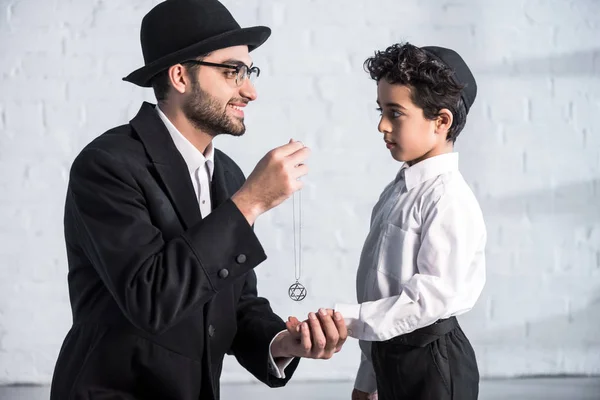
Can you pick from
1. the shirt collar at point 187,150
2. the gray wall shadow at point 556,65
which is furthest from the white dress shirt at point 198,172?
the gray wall shadow at point 556,65

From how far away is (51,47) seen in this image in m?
3.18

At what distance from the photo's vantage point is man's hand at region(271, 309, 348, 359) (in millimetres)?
1444

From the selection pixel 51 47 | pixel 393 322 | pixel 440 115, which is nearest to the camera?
pixel 393 322

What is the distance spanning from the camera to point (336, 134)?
3178 millimetres

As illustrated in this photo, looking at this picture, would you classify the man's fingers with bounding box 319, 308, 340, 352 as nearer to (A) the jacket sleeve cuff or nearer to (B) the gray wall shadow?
(A) the jacket sleeve cuff

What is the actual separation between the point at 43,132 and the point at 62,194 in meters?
0.26

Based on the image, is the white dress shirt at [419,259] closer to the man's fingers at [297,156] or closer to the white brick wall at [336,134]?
the man's fingers at [297,156]

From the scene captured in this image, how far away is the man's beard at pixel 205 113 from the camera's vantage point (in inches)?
62.0

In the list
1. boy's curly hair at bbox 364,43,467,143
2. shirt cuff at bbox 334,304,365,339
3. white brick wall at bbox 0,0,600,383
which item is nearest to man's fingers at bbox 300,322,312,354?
shirt cuff at bbox 334,304,365,339

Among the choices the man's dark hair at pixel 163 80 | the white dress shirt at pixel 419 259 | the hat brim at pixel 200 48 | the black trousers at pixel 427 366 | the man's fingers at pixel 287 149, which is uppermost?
the hat brim at pixel 200 48

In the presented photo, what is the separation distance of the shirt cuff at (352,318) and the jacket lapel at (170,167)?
33 cm

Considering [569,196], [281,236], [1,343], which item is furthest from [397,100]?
[1,343]

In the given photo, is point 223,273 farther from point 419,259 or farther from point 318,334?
point 419,259

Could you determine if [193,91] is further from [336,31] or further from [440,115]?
[336,31]
